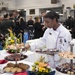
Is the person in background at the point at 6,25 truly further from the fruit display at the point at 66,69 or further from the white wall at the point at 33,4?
the white wall at the point at 33,4

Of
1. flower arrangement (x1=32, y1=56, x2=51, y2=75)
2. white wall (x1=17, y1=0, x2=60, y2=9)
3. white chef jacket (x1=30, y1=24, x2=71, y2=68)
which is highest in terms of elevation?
white wall (x1=17, y1=0, x2=60, y2=9)

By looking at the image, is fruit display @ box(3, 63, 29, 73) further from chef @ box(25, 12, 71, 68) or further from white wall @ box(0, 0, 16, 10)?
white wall @ box(0, 0, 16, 10)

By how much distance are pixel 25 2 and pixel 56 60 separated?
10.4 m

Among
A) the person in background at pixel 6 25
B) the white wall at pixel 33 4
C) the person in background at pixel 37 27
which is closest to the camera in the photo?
the person in background at pixel 6 25

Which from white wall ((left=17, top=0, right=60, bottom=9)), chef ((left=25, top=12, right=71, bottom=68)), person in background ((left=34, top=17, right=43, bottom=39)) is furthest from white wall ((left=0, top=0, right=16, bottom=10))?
chef ((left=25, top=12, right=71, bottom=68))

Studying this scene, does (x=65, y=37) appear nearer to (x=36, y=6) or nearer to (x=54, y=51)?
(x=54, y=51)

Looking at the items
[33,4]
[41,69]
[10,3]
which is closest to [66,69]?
[41,69]

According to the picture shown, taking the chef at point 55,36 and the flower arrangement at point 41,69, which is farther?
the chef at point 55,36

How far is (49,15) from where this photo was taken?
7.14 ft

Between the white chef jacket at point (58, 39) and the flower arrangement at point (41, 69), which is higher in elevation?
the white chef jacket at point (58, 39)

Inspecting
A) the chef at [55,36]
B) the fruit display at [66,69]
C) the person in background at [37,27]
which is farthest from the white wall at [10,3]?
the fruit display at [66,69]

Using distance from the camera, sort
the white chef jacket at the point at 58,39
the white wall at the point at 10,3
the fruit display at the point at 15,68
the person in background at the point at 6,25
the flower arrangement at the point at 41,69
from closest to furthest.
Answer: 1. the flower arrangement at the point at 41,69
2. the fruit display at the point at 15,68
3. the white chef jacket at the point at 58,39
4. the person in background at the point at 6,25
5. the white wall at the point at 10,3

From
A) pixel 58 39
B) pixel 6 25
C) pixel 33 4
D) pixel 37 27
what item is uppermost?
pixel 33 4

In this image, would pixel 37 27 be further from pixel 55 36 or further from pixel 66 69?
pixel 66 69
